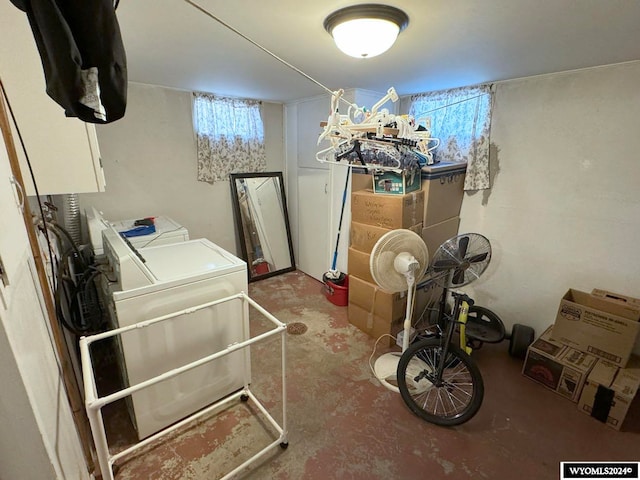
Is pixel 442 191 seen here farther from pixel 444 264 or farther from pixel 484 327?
pixel 484 327

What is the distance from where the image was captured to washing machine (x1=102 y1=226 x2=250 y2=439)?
1.54m

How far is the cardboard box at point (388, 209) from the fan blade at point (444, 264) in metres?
0.51

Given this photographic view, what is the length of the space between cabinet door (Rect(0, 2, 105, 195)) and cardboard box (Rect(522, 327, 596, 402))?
2.98 meters

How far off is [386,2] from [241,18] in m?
0.65

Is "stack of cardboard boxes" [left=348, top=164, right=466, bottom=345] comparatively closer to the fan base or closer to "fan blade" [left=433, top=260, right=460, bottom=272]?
the fan base

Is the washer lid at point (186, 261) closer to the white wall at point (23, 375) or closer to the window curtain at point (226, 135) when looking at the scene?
the white wall at point (23, 375)

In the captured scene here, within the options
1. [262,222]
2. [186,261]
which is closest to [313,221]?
[262,222]

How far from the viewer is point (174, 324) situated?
5.41ft

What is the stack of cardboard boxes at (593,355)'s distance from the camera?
1.82m

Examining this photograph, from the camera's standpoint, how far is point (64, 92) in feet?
2.24

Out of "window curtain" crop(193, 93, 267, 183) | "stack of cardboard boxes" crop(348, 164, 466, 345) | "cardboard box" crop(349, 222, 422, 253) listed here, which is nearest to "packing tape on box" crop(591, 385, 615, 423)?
"stack of cardboard boxes" crop(348, 164, 466, 345)

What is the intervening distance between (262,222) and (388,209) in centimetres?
200

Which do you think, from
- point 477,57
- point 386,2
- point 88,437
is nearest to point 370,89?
point 477,57

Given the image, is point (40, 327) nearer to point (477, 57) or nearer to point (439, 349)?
point (439, 349)
